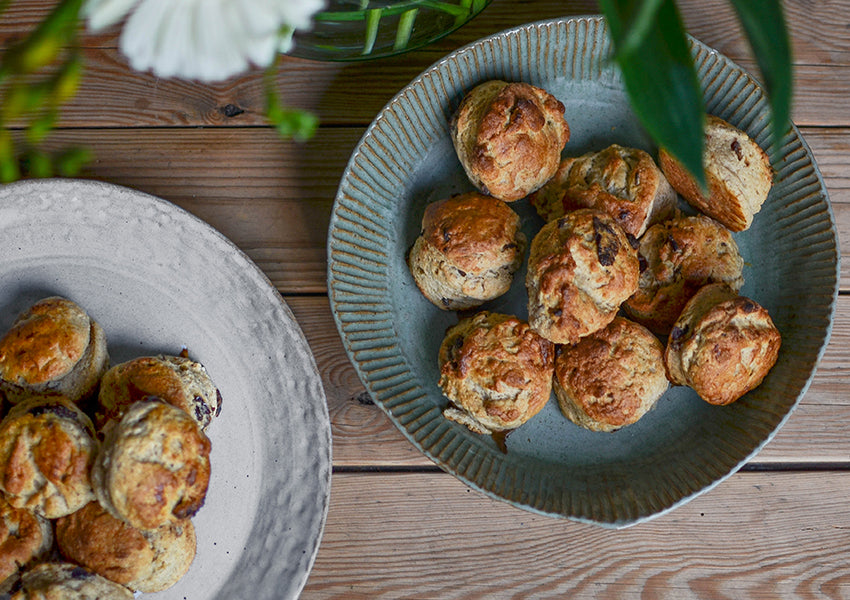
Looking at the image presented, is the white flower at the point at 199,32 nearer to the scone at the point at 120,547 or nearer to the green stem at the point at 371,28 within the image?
the green stem at the point at 371,28

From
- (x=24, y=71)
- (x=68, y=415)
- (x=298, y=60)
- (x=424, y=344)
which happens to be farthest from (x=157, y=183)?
(x=24, y=71)

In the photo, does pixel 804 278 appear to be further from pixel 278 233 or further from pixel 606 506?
pixel 278 233

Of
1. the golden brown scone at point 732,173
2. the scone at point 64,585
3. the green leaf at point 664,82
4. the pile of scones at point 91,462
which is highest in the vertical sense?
the green leaf at point 664,82

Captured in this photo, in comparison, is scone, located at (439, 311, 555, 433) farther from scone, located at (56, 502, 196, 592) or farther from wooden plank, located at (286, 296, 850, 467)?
scone, located at (56, 502, 196, 592)

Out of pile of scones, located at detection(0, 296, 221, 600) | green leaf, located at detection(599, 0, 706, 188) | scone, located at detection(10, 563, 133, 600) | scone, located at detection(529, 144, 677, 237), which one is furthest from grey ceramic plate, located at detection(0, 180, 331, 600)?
green leaf, located at detection(599, 0, 706, 188)

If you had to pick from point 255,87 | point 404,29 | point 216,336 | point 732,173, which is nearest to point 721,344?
point 732,173

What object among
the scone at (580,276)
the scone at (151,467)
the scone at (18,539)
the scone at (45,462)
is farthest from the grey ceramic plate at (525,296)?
the scone at (18,539)
